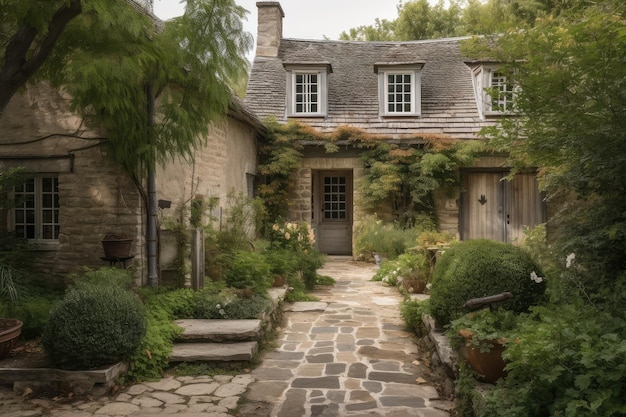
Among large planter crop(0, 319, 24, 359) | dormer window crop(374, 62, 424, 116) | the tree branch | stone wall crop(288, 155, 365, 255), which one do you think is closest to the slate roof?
dormer window crop(374, 62, 424, 116)

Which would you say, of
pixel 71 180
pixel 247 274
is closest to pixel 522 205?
pixel 247 274

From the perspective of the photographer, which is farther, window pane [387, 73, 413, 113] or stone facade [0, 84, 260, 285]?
window pane [387, 73, 413, 113]

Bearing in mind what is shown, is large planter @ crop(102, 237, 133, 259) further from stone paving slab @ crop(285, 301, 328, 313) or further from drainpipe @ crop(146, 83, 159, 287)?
stone paving slab @ crop(285, 301, 328, 313)

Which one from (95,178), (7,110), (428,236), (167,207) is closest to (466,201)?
(428,236)

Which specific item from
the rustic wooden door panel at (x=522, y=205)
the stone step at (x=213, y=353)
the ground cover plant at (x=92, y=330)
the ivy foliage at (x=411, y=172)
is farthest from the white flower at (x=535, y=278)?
the rustic wooden door panel at (x=522, y=205)

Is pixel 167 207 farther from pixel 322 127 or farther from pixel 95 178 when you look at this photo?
pixel 322 127

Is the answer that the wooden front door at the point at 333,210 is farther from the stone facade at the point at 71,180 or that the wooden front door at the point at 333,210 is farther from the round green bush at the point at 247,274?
the stone facade at the point at 71,180

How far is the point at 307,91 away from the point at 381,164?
10.2 ft

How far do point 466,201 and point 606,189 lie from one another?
9652mm

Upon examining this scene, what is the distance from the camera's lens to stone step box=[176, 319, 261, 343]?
569cm

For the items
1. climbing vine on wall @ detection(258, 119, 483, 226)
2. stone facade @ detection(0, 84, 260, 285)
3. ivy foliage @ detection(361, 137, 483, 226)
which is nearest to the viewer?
stone facade @ detection(0, 84, 260, 285)

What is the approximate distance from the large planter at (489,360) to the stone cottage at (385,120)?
9548 millimetres

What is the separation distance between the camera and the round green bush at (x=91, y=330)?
460 cm

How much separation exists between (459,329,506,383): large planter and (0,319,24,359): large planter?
14.1ft
